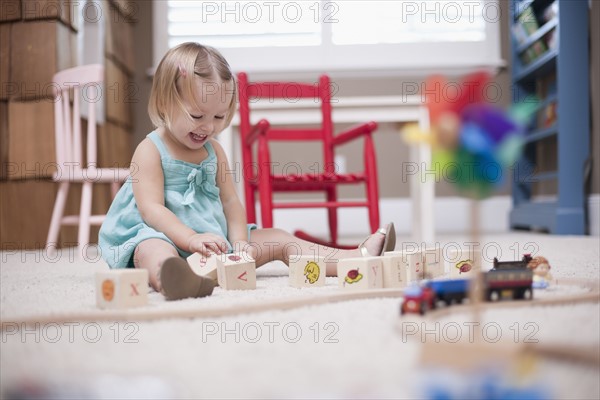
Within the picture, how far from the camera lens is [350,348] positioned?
572 mm

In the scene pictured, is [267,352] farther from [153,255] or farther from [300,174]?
[300,174]

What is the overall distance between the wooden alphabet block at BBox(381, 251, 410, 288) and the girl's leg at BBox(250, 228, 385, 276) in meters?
0.16

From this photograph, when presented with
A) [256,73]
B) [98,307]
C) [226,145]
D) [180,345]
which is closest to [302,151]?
[256,73]

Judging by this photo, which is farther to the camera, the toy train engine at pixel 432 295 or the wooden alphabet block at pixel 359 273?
the wooden alphabet block at pixel 359 273

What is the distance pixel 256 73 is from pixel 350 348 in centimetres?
248

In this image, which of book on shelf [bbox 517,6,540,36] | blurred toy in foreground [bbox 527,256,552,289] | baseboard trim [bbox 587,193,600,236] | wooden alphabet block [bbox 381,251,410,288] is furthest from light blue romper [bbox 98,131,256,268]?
book on shelf [bbox 517,6,540,36]

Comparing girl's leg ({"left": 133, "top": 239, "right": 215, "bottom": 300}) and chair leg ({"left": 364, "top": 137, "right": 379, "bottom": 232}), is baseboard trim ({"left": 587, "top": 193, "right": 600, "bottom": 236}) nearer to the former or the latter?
chair leg ({"left": 364, "top": 137, "right": 379, "bottom": 232})

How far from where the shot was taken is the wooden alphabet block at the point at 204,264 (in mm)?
1007

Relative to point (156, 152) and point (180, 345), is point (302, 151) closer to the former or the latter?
point (156, 152)

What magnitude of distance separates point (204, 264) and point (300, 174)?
0.93 metres

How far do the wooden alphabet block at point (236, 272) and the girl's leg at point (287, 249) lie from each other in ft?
0.70

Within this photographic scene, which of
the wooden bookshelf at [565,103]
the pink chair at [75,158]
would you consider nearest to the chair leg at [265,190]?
the pink chair at [75,158]

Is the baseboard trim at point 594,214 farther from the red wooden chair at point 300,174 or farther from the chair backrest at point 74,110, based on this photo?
the chair backrest at point 74,110

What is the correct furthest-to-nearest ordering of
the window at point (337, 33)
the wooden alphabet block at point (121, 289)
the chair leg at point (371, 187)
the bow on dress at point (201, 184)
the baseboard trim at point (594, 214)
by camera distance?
the window at point (337, 33) < the baseboard trim at point (594, 214) < the chair leg at point (371, 187) < the bow on dress at point (201, 184) < the wooden alphabet block at point (121, 289)
